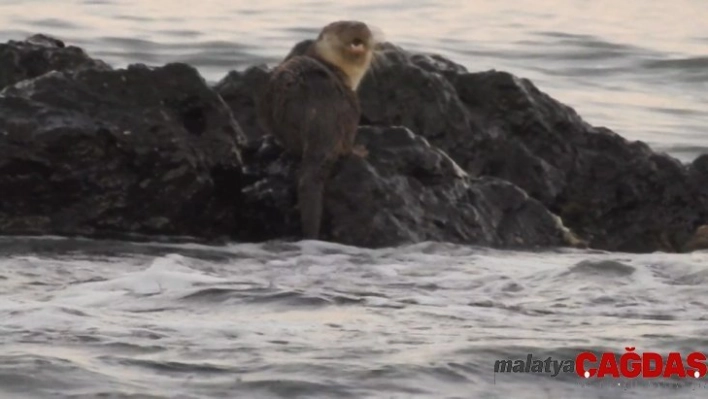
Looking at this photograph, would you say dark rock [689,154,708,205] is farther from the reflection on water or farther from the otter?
the reflection on water

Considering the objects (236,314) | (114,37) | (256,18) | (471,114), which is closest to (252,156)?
(471,114)

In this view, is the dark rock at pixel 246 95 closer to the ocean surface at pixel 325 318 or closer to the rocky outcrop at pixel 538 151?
the rocky outcrop at pixel 538 151

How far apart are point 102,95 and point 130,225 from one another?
0.67 m

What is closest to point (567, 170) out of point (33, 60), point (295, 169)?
point (295, 169)

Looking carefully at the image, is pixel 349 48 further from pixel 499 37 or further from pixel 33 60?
pixel 499 37

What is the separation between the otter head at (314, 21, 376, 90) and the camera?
9.30 metres

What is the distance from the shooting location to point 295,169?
852cm

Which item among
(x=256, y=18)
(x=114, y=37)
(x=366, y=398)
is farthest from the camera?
(x=256, y=18)

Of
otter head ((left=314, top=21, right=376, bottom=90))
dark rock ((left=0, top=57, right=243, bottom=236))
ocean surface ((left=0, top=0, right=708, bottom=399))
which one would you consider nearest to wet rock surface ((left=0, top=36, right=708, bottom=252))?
dark rock ((left=0, top=57, right=243, bottom=236))

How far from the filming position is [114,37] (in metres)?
16.4

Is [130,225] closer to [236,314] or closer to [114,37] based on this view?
[236,314]

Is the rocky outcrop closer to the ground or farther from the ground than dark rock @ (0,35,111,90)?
closer to the ground

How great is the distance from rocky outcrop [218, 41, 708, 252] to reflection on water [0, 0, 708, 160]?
365 cm

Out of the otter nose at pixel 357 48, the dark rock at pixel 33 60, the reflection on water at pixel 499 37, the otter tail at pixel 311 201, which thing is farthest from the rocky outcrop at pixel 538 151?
the reflection on water at pixel 499 37
